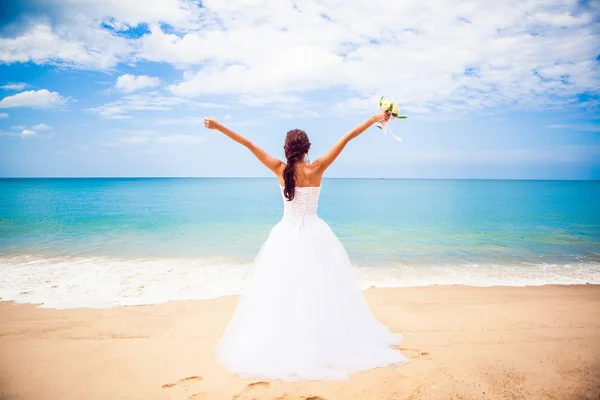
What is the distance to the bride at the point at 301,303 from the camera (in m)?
3.72

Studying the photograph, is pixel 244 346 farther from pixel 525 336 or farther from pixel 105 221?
pixel 105 221

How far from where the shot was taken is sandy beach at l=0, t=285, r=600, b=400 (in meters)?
3.49

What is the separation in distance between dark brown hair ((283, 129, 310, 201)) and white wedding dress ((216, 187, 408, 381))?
142 mm

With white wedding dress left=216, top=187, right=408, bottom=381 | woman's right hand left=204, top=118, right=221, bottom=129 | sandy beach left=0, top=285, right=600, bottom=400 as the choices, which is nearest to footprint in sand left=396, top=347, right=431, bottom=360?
sandy beach left=0, top=285, right=600, bottom=400

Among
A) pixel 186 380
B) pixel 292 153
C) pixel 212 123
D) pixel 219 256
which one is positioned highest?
pixel 212 123

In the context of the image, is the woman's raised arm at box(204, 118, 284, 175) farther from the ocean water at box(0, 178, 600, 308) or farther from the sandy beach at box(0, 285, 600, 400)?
the ocean water at box(0, 178, 600, 308)

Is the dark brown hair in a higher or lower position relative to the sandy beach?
higher

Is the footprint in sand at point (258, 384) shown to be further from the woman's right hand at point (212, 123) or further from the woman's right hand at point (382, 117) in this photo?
the woman's right hand at point (382, 117)

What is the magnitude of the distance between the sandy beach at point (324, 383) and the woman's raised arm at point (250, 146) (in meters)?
2.31

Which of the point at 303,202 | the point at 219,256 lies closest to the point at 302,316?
the point at 303,202

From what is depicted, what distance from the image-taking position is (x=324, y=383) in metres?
3.50

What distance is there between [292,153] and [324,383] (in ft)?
8.03

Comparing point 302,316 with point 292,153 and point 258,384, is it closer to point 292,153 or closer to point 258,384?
point 258,384

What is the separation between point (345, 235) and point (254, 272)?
11.5 m
